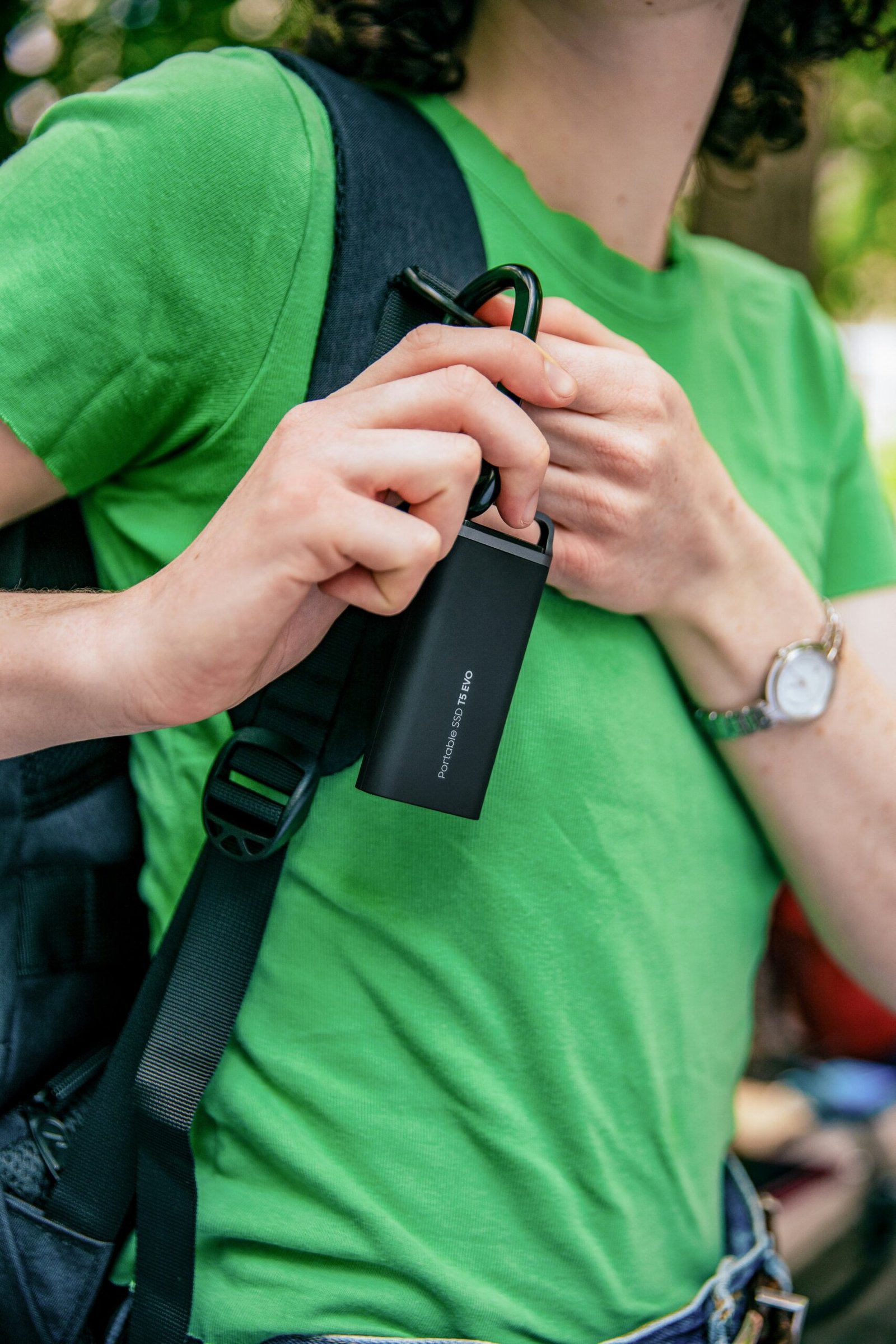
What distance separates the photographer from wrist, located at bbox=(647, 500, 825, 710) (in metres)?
1.08

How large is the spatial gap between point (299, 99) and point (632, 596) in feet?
1.81

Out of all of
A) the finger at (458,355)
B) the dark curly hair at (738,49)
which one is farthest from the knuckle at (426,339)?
the dark curly hair at (738,49)

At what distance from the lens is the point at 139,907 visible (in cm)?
109

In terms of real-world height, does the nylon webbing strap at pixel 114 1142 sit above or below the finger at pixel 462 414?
below

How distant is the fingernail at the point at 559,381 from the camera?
836 millimetres

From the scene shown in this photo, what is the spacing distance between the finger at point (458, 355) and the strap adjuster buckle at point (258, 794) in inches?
12.2

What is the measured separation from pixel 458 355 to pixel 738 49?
108cm

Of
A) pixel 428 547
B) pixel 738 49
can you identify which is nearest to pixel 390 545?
pixel 428 547

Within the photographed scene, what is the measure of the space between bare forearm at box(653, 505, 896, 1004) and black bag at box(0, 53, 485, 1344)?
388 mm

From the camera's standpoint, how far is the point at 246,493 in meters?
0.74

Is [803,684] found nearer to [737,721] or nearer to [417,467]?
[737,721]

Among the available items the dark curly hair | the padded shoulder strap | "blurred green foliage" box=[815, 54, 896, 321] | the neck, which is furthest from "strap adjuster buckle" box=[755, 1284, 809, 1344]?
"blurred green foliage" box=[815, 54, 896, 321]

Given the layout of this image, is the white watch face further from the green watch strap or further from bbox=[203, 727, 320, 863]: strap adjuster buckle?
bbox=[203, 727, 320, 863]: strap adjuster buckle

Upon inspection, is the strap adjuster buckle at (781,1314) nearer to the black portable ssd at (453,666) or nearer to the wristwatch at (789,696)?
the wristwatch at (789,696)
